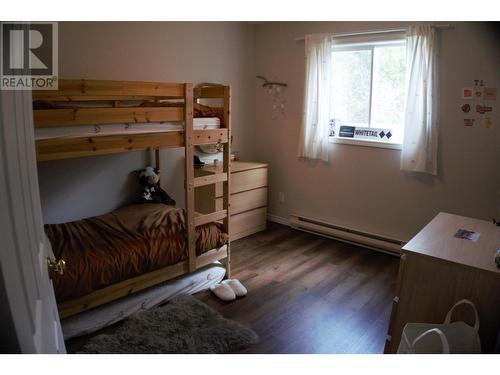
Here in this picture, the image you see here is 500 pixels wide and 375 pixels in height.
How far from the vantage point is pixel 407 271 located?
5.87ft

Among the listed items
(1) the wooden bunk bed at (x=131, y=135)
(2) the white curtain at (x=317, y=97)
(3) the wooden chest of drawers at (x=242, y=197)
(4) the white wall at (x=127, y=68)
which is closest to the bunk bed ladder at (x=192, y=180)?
(1) the wooden bunk bed at (x=131, y=135)

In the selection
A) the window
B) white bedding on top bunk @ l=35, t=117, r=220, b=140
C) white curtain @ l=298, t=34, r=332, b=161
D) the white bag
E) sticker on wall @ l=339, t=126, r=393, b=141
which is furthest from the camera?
white curtain @ l=298, t=34, r=332, b=161

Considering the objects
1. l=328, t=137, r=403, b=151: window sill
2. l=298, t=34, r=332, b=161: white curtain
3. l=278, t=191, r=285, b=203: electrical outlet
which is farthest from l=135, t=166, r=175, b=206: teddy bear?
l=328, t=137, r=403, b=151: window sill

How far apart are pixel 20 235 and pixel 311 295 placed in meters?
2.42

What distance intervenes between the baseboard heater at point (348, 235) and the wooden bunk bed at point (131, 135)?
1362mm

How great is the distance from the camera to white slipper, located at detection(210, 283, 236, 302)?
2719 mm

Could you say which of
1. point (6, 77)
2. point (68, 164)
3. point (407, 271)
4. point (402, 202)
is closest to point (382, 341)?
point (407, 271)

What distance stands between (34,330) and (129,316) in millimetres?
1889

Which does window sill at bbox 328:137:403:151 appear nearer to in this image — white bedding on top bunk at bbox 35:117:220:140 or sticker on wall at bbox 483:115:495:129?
sticker on wall at bbox 483:115:495:129

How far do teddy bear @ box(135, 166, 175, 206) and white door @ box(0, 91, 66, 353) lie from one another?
2.52 m

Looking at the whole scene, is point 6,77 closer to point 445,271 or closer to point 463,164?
point 445,271

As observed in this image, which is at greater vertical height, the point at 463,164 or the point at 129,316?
the point at 463,164

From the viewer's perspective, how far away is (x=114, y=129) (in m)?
2.28

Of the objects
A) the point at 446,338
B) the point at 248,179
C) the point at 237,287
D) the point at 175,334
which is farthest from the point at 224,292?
the point at 446,338
